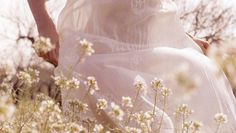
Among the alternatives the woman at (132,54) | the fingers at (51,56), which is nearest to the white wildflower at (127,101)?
the woman at (132,54)

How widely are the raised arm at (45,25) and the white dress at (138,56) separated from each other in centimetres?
14

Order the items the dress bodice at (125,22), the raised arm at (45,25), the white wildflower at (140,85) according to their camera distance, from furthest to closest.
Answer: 1. the dress bodice at (125,22)
2. the raised arm at (45,25)
3. the white wildflower at (140,85)

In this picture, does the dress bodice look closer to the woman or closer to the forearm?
the woman

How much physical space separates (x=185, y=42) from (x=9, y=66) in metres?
0.95

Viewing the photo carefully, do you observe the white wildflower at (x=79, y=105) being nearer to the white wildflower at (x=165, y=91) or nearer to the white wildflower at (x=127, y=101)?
the white wildflower at (x=127, y=101)

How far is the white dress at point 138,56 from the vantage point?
2.84 metres

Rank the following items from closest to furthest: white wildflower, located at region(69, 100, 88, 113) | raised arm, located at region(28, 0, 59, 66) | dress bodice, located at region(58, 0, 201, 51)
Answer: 1. white wildflower, located at region(69, 100, 88, 113)
2. raised arm, located at region(28, 0, 59, 66)
3. dress bodice, located at region(58, 0, 201, 51)

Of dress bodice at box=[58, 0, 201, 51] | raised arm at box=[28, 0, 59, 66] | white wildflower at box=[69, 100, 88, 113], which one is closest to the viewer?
white wildflower at box=[69, 100, 88, 113]

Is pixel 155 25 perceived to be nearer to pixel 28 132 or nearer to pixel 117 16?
pixel 117 16

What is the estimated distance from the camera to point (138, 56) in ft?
9.54

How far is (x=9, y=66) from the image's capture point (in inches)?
103

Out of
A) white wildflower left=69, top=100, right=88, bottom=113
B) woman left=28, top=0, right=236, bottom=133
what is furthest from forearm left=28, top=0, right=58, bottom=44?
white wildflower left=69, top=100, right=88, bottom=113

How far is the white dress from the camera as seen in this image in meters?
2.84

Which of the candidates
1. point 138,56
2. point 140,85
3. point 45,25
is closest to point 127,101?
point 140,85
